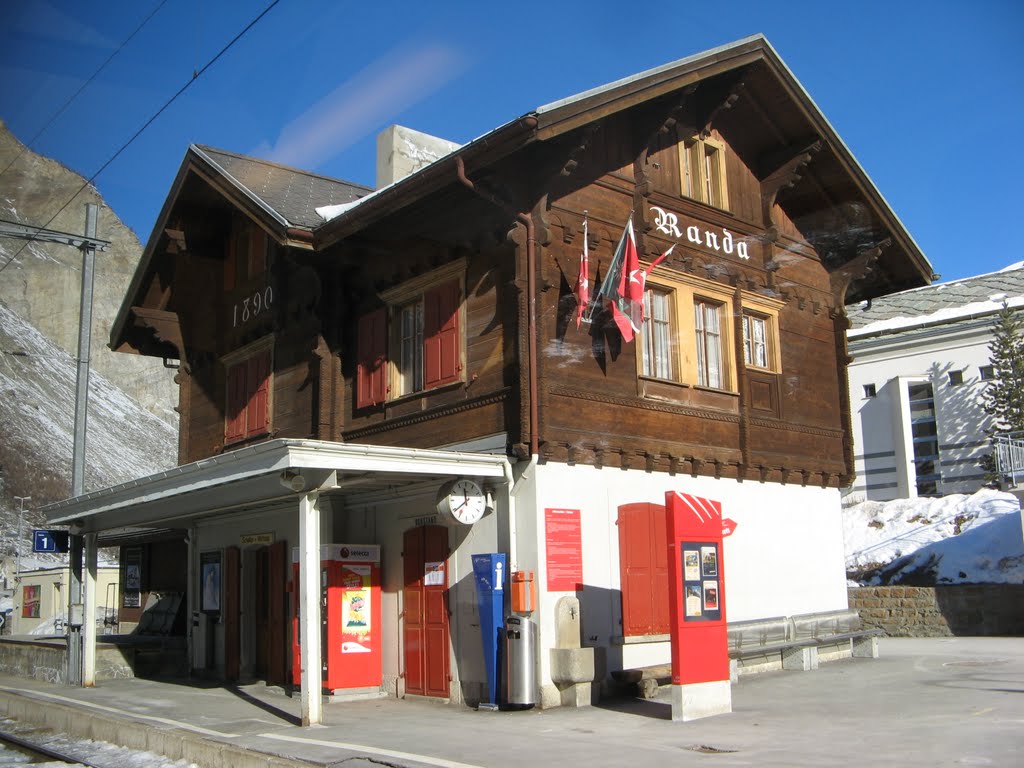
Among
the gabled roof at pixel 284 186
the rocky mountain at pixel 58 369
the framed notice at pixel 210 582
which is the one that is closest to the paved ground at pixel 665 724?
the framed notice at pixel 210 582

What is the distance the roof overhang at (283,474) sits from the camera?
37.9ft

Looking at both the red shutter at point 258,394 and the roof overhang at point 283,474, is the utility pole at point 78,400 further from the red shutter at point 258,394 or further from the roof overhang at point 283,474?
the red shutter at point 258,394

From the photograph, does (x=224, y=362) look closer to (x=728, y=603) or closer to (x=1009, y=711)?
(x=728, y=603)

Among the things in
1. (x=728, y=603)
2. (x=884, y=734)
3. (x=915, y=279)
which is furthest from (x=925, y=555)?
(x=884, y=734)

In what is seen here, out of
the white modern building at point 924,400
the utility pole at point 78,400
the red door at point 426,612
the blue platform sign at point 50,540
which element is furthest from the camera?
the white modern building at point 924,400

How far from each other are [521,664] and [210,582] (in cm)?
875

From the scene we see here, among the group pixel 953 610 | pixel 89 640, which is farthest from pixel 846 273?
pixel 89 640

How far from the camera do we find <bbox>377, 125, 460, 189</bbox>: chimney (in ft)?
65.5

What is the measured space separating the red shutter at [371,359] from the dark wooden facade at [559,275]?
0.32 feet

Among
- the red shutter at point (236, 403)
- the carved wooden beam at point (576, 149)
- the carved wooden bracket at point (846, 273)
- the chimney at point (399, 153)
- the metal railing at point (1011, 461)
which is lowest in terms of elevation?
the metal railing at point (1011, 461)

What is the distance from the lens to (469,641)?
533 inches

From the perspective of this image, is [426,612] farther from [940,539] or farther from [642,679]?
[940,539]

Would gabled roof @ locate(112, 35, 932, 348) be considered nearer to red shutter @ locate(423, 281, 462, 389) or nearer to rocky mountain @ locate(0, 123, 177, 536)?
red shutter @ locate(423, 281, 462, 389)

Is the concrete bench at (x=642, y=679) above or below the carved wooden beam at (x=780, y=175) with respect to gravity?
below
